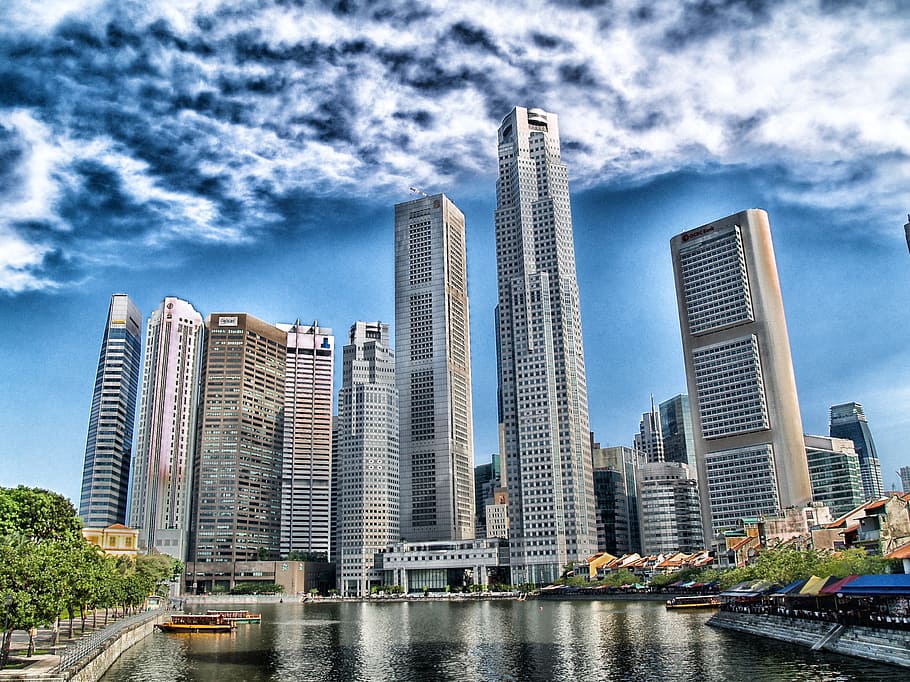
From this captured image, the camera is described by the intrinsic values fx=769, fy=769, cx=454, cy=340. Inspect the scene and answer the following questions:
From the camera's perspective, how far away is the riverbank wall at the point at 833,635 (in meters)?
62.3

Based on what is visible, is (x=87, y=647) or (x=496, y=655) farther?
(x=496, y=655)

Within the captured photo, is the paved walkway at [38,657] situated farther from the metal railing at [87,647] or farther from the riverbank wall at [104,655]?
the riverbank wall at [104,655]

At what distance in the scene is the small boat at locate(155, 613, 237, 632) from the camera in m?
114

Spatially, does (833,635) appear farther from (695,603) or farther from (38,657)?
(695,603)

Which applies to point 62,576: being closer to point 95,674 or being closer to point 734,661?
point 95,674

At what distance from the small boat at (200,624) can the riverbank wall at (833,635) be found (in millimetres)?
71640

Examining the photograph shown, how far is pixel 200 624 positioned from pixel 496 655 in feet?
185

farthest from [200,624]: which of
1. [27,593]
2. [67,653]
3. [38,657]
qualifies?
[27,593]

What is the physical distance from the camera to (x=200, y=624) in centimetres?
11550

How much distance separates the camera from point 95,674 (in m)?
66.6

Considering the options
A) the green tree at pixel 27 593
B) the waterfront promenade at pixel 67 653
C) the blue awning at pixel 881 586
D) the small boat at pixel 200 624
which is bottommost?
the small boat at pixel 200 624

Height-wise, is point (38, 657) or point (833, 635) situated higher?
point (38, 657)

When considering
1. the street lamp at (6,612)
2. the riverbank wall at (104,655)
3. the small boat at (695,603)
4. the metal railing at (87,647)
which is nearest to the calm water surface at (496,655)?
the riverbank wall at (104,655)

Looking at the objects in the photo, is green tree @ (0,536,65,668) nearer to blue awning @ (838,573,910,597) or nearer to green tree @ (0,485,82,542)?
green tree @ (0,485,82,542)
